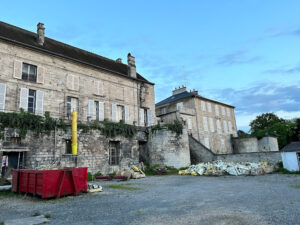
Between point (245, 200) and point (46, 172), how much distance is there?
615 cm

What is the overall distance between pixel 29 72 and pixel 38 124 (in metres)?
3.96

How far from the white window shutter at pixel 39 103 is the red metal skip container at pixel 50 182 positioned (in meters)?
5.88

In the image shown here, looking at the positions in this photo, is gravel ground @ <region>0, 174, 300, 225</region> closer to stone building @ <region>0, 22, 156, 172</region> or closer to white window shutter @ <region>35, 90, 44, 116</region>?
stone building @ <region>0, 22, 156, 172</region>

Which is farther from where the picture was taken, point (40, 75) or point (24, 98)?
point (40, 75)

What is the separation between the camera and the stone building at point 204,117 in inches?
933

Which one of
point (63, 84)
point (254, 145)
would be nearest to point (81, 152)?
point (63, 84)

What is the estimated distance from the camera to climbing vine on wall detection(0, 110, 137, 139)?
10.8m

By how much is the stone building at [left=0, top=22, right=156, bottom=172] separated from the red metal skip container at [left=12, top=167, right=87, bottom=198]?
3867 mm

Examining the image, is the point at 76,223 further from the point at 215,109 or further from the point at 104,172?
the point at 215,109

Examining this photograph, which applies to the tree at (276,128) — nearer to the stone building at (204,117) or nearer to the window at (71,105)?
the stone building at (204,117)

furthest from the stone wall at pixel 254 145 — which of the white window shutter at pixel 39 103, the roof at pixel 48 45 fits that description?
the white window shutter at pixel 39 103

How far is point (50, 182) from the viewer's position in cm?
688

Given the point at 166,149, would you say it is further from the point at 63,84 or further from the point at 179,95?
the point at 179,95

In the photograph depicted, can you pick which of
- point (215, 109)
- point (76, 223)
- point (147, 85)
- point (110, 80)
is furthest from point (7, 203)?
point (215, 109)
